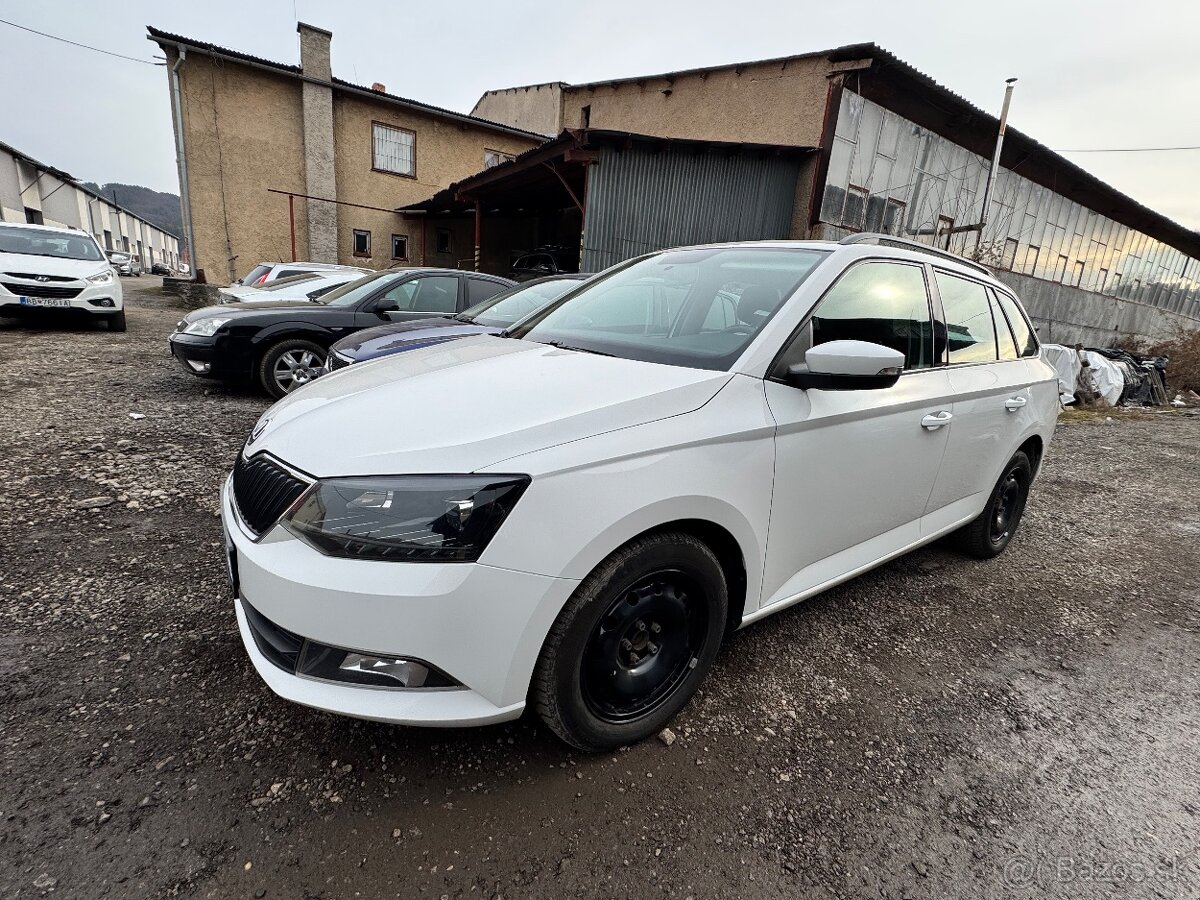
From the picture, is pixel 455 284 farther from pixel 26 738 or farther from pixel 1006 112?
pixel 1006 112

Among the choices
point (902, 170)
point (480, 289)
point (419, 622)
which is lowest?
point (419, 622)

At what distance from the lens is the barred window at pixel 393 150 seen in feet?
62.6

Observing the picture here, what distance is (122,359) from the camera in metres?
7.40

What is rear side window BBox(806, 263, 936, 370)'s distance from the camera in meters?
2.24

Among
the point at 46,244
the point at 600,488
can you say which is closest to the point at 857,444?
the point at 600,488

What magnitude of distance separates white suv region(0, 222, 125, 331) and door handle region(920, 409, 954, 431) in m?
10.9

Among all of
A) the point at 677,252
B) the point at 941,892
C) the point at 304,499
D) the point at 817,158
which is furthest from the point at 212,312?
the point at 817,158

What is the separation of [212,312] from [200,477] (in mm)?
2712

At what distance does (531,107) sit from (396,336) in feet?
71.8

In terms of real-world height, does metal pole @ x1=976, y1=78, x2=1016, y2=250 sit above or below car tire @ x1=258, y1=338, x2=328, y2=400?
above

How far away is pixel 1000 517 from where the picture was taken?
360cm

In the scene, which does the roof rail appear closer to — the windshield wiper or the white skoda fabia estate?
the white skoda fabia estate

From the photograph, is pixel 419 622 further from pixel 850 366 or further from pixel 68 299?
pixel 68 299

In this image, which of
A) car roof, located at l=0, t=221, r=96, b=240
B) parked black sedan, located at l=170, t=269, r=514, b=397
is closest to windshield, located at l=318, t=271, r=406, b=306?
parked black sedan, located at l=170, t=269, r=514, b=397
